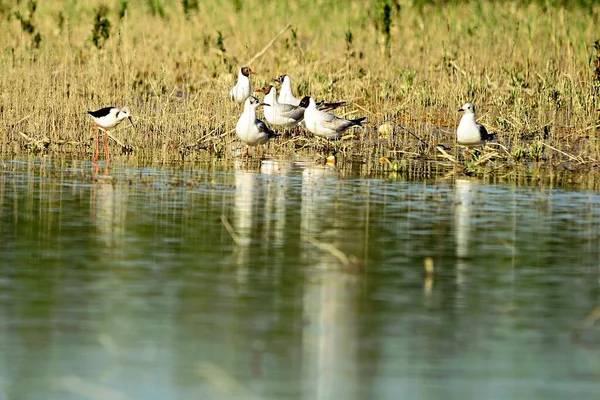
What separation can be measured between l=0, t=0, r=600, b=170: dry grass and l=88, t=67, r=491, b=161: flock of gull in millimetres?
349

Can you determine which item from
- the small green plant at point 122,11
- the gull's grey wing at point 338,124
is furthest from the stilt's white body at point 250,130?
the small green plant at point 122,11

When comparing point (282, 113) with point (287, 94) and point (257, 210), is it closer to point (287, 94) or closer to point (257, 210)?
point (287, 94)

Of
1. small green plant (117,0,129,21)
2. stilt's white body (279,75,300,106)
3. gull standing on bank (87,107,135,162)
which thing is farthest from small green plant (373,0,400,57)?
gull standing on bank (87,107,135,162)

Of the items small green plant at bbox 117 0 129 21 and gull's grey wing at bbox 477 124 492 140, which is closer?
gull's grey wing at bbox 477 124 492 140

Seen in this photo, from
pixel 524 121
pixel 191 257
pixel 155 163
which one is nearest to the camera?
pixel 191 257

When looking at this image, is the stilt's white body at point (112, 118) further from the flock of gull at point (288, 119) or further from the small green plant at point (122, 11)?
the small green plant at point (122, 11)

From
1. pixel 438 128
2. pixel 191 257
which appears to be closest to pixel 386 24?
pixel 438 128

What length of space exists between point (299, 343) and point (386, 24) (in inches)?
747

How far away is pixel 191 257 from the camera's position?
953 centimetres

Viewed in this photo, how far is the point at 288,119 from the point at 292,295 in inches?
487

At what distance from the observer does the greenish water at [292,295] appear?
20.5 ft

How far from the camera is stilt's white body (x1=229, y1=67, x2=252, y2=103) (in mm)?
22097

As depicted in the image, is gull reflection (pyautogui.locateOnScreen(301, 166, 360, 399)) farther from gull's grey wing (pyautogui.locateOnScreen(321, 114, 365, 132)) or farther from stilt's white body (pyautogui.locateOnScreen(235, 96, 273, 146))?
gull's grey wing (pyautogui.locateOnScreen(321, 114, 365, 132))

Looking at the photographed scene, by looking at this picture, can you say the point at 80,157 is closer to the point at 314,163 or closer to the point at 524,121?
the point at 314,163
